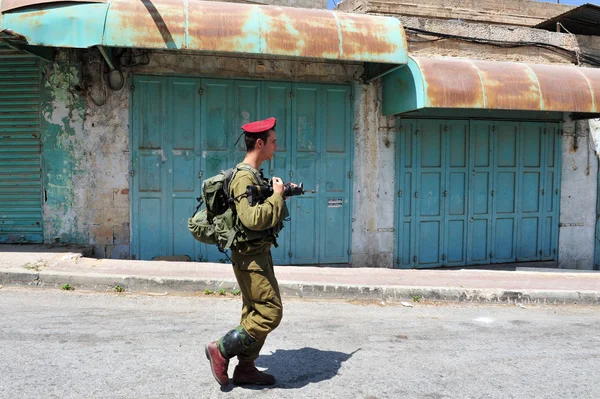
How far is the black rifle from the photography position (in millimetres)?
3174

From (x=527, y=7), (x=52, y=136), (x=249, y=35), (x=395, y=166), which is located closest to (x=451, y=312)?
(x=395, y=166)

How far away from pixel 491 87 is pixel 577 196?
3.42 meters

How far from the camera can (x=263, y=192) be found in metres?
3.25

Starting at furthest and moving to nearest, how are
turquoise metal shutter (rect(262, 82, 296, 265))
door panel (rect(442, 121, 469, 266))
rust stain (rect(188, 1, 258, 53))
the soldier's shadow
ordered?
door panel (rect(442, 121, 469, 266)), turquoise metal shutter (rect(262, 82, 296, 265)), rust stain (rect(188, 1, 258, 53)), the soldier's shadow

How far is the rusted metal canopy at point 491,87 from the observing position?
7.38 meters

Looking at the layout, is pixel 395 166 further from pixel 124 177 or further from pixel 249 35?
pixel 124 177

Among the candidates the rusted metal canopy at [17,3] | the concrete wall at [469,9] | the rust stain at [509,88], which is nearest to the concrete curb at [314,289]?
the rust stain at [509,88]

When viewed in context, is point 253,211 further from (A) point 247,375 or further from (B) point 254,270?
(A) point 247,375

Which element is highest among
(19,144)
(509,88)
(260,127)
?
(509,88)

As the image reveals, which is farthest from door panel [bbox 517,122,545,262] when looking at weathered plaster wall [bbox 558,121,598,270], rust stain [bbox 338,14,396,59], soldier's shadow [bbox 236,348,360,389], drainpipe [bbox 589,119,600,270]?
soldier's shadow [bbox 236,348,360,389]

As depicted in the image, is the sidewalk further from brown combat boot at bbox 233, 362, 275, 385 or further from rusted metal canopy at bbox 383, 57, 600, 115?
brown combat boot at bbox 233, 362, 275, 385

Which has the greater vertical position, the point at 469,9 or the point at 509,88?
the point at 469,9

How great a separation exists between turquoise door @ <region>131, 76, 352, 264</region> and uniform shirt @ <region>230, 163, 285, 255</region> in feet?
15.8

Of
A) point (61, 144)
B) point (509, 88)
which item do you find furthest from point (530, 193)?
point (61, 144)
